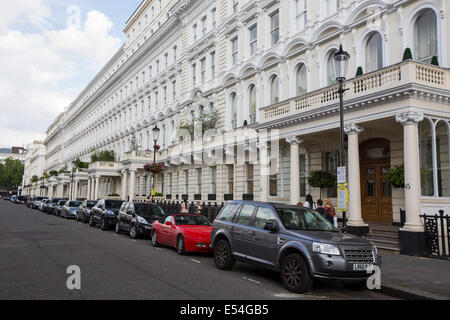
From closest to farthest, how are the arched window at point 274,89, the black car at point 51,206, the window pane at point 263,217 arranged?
the window pane at point 263,217 → the arched window at point 274,89 → the black car at point 51,206

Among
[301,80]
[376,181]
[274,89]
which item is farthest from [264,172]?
[274,89]

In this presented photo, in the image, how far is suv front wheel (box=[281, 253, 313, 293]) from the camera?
25.5ft

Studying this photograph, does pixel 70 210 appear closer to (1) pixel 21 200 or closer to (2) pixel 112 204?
(2) pixel 112 204

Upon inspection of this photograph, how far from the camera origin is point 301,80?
2192 cm

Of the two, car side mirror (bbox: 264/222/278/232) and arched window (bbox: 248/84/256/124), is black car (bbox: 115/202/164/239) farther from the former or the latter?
arched window (bbox: 248/84/256/124)

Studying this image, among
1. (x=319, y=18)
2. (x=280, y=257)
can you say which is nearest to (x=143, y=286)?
(x=280, y=257)

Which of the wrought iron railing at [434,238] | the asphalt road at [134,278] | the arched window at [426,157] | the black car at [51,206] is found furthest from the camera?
the black car at [51,206]

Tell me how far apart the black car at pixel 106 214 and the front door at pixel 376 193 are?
13.1 m

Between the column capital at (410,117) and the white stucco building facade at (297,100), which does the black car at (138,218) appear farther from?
the column capital at (410,117)

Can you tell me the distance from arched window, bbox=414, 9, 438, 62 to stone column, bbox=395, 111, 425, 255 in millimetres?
3738

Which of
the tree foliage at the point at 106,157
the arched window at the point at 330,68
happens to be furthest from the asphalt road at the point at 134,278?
the tree foliage at the point at 106,157

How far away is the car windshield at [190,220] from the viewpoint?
14.2 m

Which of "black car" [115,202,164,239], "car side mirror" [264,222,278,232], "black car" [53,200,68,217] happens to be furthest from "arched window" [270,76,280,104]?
"black car" [53,200,68,217]

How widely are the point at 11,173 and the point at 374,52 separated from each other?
579 ft
